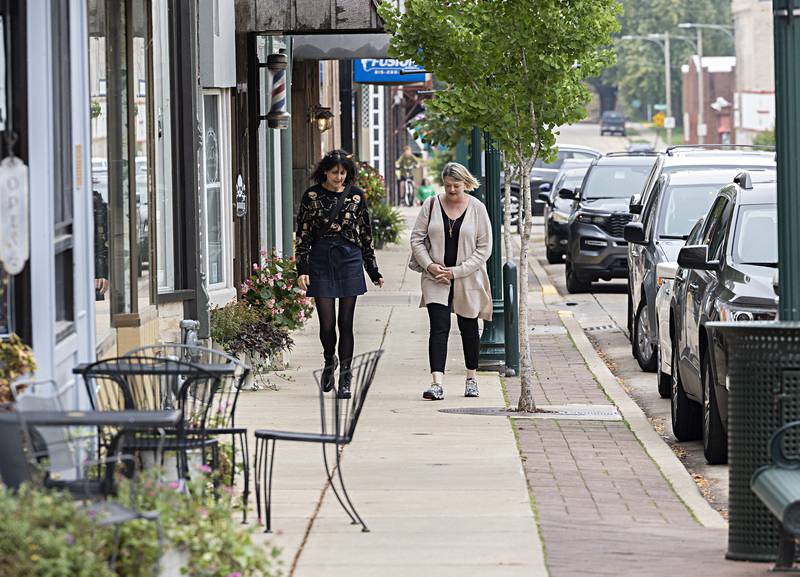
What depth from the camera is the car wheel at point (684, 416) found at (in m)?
10.7

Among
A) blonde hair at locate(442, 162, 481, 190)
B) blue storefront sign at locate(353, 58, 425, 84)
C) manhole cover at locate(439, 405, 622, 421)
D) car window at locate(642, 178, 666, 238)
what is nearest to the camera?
manhole cover at locate(439, 405, 622, 421)

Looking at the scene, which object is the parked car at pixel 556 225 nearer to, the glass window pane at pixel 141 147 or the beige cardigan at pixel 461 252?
the beige cardigan at pixel 461 252

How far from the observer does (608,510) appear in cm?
798

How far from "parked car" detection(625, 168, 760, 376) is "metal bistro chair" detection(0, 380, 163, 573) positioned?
27.8 feet

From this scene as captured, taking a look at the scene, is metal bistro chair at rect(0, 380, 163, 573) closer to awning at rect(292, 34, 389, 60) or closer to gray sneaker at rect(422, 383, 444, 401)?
gray sneaker at rect(422, 383, 444, 401)

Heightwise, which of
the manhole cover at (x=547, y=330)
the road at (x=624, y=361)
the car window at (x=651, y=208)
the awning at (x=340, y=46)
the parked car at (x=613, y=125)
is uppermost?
the parked car at (x=613, y=125)

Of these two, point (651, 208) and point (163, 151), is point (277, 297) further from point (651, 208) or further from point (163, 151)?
point (651, 208)

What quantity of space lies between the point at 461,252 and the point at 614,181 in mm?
11481

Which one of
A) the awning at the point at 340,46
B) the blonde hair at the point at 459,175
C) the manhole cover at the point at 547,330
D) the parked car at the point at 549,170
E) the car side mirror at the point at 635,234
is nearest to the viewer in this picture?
the blonde hair at the point at 459,175

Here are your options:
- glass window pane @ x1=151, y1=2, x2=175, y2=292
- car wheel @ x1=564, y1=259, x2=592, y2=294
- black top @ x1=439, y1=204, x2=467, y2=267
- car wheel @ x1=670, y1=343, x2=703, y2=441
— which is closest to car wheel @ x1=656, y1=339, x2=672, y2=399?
car wheel @ x1=670, y1=343, x2=703, y2=441

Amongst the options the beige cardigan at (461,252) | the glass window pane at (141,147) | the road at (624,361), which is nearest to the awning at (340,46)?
the road at (624,361)

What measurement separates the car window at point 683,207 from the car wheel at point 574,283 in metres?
7.08

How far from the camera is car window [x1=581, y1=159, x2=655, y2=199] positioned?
22609 mm

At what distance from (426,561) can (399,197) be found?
134 ft
